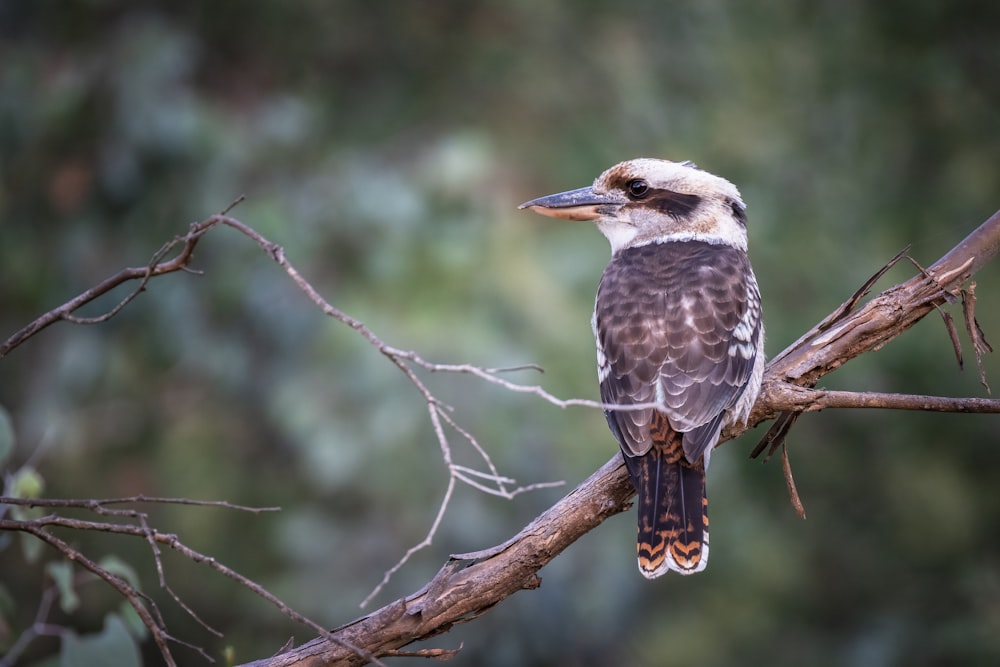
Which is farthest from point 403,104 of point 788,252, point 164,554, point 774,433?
point 774,433

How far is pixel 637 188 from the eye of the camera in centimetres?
362

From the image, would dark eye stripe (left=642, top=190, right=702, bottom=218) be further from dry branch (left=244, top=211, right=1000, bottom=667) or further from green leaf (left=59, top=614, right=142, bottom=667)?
green leaf (left=59, top=614, right=142, bottom=667)

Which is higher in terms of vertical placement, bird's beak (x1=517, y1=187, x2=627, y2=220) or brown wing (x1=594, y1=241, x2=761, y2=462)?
bird's beak (x1=517, y1=187, x2=627, y2=220)

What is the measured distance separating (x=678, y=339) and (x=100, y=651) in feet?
5.08

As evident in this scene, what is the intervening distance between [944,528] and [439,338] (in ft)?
9.73

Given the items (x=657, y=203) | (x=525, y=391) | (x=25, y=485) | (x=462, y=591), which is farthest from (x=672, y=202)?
(x=25, y=485)

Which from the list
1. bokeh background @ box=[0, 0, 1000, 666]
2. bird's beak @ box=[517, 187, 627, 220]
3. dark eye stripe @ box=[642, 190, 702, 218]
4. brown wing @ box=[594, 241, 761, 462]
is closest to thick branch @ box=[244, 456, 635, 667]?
brown wing @ box=[594, 241, 761, 462]

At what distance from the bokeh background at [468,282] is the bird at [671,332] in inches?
53.8

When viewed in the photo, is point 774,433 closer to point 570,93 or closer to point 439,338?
point 439,338

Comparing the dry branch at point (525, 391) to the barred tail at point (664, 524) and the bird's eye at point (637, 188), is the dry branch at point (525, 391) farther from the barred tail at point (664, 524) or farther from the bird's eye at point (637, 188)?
the bird's eye at point (637, 188)

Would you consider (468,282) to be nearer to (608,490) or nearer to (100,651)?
(608,490)

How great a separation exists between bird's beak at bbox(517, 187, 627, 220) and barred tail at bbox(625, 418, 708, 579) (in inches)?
40.4

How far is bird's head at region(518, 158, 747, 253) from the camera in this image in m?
3.57

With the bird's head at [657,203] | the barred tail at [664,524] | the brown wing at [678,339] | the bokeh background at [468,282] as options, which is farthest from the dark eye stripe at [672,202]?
the bokeh background at [468,282]
